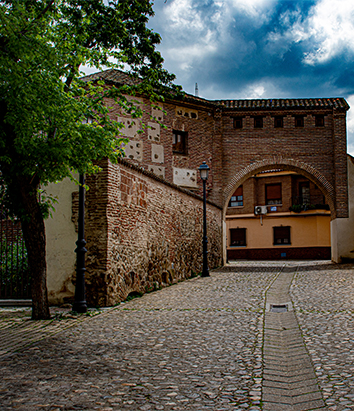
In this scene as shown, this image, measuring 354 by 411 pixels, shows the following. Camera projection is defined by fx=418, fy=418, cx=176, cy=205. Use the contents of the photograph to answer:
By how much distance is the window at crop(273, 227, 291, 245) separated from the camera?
32875 millimetres

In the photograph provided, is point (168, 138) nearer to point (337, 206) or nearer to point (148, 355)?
point (337, 206)

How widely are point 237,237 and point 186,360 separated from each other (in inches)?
1208

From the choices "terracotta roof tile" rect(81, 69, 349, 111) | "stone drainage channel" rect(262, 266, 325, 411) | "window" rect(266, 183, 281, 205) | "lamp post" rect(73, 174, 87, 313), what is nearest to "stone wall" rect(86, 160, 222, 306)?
"lamp post" rect(73, 174, 87, 313)

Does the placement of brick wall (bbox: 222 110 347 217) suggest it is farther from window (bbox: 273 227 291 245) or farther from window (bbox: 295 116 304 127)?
window (bbox: 273 227 291 245)

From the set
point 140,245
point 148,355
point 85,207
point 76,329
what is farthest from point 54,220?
point 148,355

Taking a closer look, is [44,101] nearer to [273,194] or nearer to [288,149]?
[288,149]

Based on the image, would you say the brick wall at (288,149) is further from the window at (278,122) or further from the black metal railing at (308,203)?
the black metal railing at (308,203)

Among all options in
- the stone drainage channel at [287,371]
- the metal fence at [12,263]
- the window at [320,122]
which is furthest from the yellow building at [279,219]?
the stone drainage channel at [287,371]

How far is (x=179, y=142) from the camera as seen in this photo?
65.8 feet

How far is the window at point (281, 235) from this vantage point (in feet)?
108

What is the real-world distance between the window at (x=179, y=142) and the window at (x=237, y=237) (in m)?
15.6

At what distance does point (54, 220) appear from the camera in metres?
7.89

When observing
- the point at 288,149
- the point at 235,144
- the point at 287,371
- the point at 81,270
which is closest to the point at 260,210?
the point at 288,149

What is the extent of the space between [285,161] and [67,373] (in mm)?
18846
